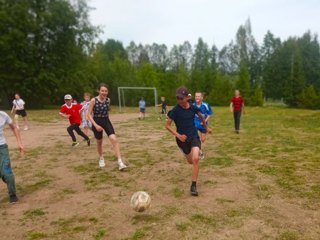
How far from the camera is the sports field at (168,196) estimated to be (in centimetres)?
496

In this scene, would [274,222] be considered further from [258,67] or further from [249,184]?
[258,67]

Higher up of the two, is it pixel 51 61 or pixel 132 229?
pixel 51 61

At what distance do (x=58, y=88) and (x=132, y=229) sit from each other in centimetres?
4125

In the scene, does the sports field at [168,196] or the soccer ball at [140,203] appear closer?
the sports field at [168,196]

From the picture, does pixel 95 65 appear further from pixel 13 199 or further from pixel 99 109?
pixel 13 199

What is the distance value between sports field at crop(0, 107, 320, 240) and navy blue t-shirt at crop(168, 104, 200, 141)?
42.2 inches

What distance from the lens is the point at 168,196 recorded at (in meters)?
6.47

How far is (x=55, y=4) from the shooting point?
4388 centimetres

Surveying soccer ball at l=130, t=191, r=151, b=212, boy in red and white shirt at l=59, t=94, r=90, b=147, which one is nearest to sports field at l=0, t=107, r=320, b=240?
soccer ball at l=130, t=191, r=151, b=212

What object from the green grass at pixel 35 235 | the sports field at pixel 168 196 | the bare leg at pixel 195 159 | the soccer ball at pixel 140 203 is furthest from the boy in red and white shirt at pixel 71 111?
the green grass at pixel 35 235

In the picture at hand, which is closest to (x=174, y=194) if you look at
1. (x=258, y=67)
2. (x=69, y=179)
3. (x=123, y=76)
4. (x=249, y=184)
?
(x=249, y=184)

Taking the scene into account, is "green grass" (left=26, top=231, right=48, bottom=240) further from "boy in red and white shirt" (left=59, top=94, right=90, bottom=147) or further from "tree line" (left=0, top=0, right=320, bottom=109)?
"tree line" (left=0, top=0, right=320, bottom=109)

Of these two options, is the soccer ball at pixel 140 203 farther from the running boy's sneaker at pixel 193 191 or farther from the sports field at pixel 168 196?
the running boy's sneaker at pixel 193 191

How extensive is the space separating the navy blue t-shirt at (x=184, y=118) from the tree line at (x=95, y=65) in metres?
38.3
